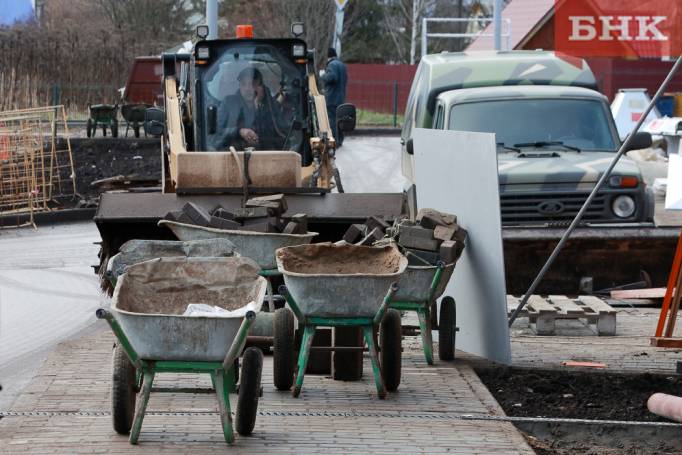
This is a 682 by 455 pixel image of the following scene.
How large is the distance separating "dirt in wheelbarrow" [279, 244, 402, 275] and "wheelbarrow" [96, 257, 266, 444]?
1.04 m

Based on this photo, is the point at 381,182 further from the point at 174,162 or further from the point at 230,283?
the point at 230,283

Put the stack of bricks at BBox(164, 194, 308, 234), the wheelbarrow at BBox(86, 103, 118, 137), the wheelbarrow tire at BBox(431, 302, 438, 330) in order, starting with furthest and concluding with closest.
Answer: the wheelbarrow at BBox(86, 103, 118, 137), the wheelbarrow tire at BBox(431, 302, 438, 330), the stack of bricks at BBox(164, 194, 308, 234)

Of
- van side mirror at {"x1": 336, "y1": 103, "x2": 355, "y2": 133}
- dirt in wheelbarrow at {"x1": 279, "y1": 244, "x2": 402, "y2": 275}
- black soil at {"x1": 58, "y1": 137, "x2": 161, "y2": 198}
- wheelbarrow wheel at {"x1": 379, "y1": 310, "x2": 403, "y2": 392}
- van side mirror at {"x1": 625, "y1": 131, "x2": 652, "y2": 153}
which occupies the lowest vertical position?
black soil at {"x1": 58, "y1": 137, "x2": 161, "y2": 198}

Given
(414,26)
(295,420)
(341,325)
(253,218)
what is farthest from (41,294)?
(414,26)

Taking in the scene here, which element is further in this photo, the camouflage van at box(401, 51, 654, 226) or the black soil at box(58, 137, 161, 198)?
the black soil at box(58, 137, 161, 198)

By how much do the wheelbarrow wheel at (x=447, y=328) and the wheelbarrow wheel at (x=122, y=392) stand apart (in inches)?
114

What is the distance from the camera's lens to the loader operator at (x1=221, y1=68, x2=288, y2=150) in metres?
13.8

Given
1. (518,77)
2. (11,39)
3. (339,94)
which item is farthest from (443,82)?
(11,39)

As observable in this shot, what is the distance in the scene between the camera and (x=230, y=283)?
767 centimetres

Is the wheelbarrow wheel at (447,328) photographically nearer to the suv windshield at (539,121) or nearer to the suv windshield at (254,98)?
the suv windshield at (539,121)

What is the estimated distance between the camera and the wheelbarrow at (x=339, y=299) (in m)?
7.94

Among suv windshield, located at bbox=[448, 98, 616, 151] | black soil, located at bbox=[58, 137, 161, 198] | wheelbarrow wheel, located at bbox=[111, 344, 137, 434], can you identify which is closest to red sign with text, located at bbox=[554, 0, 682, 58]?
wheelbarrow wheel, located at bbox=[111, 344, 137, 434]

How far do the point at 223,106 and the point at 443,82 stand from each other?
2.95m

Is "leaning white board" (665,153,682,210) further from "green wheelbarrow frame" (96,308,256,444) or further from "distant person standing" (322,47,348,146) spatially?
"distant person standing" (322,47,348,146)
